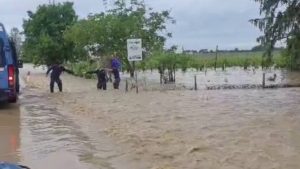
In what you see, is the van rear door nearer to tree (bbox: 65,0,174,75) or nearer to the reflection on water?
the reflection on water

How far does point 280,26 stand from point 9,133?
9.67 meters

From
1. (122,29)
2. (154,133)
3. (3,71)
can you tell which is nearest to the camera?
(154,133)

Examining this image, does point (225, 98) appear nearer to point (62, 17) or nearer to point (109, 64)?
point (109, 64)

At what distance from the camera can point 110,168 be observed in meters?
9.22

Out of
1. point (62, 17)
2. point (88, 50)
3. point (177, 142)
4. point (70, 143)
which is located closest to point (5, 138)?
point (70, 143)

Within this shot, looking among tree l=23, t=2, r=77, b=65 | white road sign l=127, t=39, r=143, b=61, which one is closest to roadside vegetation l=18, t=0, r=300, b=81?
tree l=23, t=2, r=77, b=65

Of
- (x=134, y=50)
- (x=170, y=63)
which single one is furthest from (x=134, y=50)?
(x=170, y=63)

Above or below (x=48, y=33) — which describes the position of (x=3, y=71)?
below

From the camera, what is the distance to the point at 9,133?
13.2m

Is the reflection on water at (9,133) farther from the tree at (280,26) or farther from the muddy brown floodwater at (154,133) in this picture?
the tree at (280,26)

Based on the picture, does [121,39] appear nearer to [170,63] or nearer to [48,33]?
[170,63]

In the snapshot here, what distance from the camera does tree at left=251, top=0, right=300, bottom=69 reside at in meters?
18.6

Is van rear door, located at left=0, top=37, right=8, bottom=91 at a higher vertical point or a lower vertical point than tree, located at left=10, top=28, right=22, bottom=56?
lower

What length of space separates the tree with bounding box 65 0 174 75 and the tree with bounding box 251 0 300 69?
15.4m
